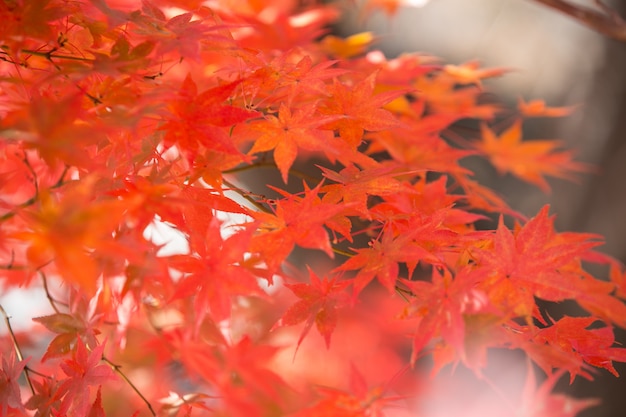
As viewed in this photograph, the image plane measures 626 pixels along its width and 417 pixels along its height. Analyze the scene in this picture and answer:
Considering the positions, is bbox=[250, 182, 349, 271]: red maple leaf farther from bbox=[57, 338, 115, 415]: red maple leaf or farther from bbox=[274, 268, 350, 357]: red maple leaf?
bbox=[57, 338, 115, 415]: red maple leaf

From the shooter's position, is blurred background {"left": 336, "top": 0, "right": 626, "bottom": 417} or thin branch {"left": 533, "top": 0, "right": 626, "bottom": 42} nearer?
thin branch {"left": 533, "top": 0, "right": 626, "bottom": 42}

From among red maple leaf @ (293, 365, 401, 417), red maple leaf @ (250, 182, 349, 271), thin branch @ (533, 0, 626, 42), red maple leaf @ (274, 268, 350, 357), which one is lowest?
red maple leaf @ (293, 365, 401, 417)

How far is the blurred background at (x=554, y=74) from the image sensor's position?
158 centimetres

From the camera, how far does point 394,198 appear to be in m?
0.68

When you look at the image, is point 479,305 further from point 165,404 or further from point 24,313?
point 24,313

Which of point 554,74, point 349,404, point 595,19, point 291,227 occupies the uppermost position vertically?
point 595,19

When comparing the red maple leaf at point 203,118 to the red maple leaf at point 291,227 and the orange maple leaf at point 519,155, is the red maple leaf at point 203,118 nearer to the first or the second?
the red maple leaf at point 291,227

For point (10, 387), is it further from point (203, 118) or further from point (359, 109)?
point (359, 109)

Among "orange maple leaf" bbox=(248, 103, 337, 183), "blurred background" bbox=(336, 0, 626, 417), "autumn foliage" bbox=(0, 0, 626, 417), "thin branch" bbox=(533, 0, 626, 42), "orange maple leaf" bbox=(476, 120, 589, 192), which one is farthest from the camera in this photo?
"blurred background" bbox=(336, 0, 626, 417)

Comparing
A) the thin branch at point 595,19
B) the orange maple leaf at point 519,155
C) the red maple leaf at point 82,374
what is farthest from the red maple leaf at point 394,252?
the orange maple leaf at point 519,155

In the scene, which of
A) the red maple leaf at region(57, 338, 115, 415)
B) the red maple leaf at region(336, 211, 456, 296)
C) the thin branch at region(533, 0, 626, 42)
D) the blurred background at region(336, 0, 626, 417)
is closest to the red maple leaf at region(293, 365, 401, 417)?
the red maple leaf at region(336, 211, 456, 296)

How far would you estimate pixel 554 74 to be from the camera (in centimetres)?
172

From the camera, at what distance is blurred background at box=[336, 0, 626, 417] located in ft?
5.19

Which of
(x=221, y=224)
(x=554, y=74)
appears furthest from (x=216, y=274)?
(x=554, y=74)
